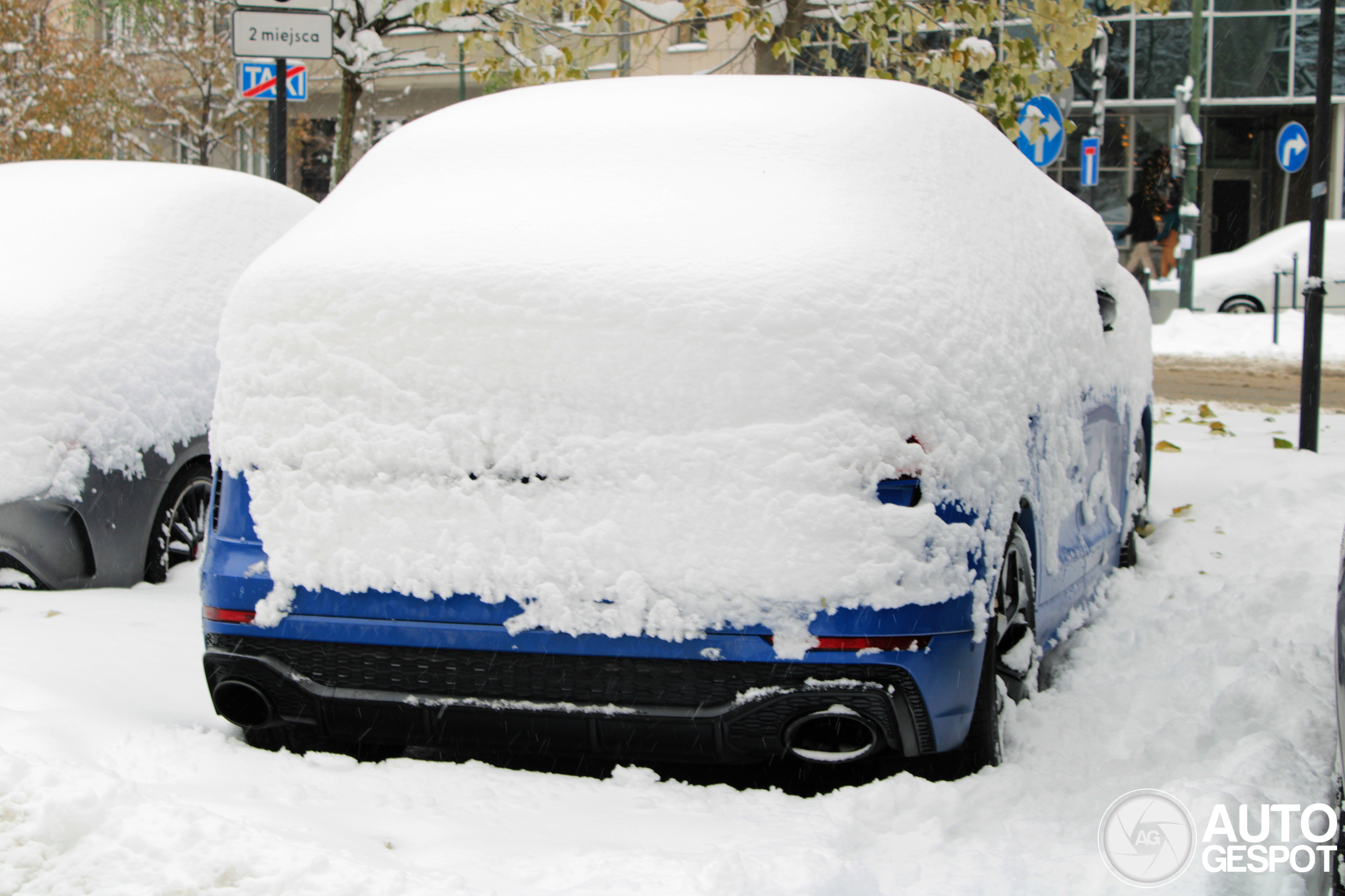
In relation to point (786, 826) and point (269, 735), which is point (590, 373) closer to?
point (786, 826)

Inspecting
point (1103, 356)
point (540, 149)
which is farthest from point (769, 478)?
point (1103, 356)

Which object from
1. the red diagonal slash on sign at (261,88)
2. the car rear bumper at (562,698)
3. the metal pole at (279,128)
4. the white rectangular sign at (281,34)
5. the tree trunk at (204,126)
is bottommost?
the car rear bumper at (562,698)

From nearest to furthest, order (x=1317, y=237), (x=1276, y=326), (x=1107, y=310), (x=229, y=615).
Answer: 1. (x=229, y=615)
2. (x=1107, y=310)
3. (x=1317, y=237)
4. (x=1276, y=326)

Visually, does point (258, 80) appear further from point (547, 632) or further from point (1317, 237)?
point (547, 632)

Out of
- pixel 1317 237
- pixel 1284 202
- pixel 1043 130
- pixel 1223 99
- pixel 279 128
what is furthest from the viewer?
pixel 1284 202

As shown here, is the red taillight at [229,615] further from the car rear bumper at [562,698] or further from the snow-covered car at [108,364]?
the snow-covered car at [108,364]

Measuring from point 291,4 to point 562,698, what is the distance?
603cm

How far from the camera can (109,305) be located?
464cm

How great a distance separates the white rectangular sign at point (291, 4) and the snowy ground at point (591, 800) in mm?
4583

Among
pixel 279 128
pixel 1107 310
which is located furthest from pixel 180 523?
pixel 279 128

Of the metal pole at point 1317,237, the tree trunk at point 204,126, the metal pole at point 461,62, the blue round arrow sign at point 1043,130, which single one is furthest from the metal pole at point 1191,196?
the tree trunk at point 204,126

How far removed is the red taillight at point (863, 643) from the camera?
104 inches

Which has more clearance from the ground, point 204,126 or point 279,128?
point 204,126

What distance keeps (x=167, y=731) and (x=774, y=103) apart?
212cm
